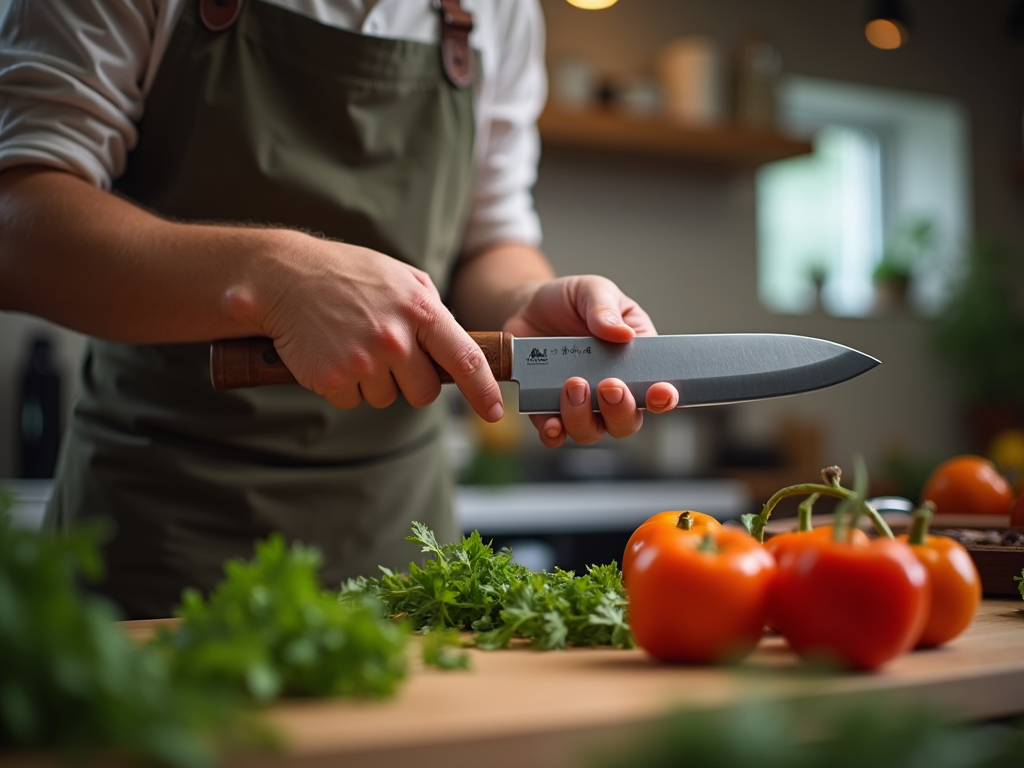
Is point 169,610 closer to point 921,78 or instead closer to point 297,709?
point 297,709

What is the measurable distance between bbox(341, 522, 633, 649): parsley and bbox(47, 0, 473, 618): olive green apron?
16.8 inches

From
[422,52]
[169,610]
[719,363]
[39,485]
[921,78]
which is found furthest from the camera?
[921,78]

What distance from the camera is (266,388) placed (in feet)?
4.24

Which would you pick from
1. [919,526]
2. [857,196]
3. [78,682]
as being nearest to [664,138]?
[857,196]

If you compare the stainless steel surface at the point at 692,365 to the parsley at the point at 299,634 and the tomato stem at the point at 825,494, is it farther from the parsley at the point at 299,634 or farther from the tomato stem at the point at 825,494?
the parsley at the point at 299,634

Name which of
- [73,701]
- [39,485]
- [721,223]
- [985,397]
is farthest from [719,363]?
[985,397]

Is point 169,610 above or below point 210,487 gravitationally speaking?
below

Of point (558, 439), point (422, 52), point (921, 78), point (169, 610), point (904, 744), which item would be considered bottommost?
point (169, 610)

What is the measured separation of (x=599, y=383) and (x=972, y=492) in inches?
20.1

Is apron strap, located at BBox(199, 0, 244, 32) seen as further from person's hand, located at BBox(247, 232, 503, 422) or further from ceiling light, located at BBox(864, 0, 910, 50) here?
ceiling light, located at BBox(864, 0, 910, 50)

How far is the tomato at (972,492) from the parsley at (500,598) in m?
0.58

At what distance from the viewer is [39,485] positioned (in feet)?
8.15

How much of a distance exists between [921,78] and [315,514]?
380cm

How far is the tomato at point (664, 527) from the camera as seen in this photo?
0.78 metres
